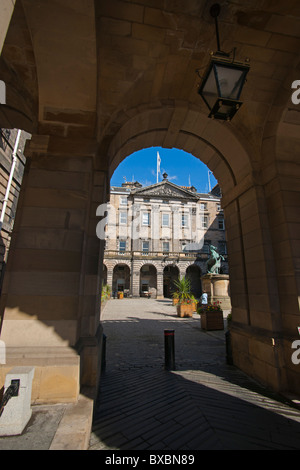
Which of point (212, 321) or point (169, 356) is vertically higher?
point (212, 321)

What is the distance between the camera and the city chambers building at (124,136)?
290 cm

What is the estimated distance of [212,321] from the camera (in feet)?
31.0

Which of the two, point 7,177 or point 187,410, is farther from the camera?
point 7,177

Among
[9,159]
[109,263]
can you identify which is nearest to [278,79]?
[9,159]

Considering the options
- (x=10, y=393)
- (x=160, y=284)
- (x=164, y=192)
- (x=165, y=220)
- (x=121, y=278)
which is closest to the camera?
(x=10, y=393)

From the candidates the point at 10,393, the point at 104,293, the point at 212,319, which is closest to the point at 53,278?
the point at 10,393

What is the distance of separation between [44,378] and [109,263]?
29792mm

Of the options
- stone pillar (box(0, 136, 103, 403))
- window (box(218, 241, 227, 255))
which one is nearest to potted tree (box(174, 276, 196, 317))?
stone pillar (box(0, 136, 103, 403))

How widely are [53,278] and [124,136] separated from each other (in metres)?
3.42

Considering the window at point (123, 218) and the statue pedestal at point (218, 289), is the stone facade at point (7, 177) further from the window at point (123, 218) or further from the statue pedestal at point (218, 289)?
the window at point (123, 218)

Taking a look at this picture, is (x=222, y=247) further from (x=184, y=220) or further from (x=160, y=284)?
(x=160, y=284)

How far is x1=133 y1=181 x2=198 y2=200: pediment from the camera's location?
35.7m

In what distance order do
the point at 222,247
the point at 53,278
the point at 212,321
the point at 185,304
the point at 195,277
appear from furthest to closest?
the point at 222,247 → the point at 195,277 → the point at 185,304 → the point at 212,321 → the point at 53,278

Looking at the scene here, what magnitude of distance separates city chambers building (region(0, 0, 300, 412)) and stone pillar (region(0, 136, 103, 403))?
0.6 inches
